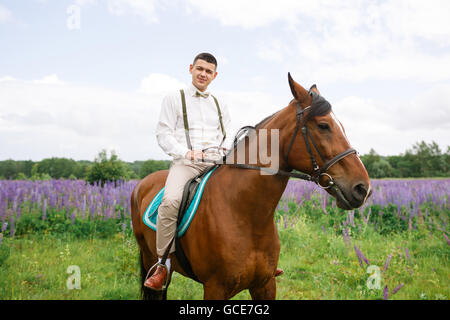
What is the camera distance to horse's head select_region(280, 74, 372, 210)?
2.08 metres

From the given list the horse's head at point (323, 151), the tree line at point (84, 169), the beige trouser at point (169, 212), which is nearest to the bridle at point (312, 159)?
the horse's head at point (323, 151)

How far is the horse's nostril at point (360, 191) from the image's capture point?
2.05m

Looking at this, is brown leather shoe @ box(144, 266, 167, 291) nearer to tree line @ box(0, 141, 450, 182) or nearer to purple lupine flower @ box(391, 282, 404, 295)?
purple lupine flower @ box(391, 282, 404, 295)

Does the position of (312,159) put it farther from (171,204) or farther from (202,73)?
(202,73)

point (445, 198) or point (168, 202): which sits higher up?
point (168, 202)

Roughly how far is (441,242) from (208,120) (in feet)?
20.4

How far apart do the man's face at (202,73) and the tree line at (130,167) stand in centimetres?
843

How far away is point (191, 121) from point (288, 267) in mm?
3902

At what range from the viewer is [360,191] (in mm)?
2080

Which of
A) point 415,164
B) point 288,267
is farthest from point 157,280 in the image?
point 415,164

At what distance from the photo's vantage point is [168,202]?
270 cm

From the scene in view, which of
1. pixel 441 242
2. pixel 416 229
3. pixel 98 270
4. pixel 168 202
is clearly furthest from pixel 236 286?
pixel 416 229
